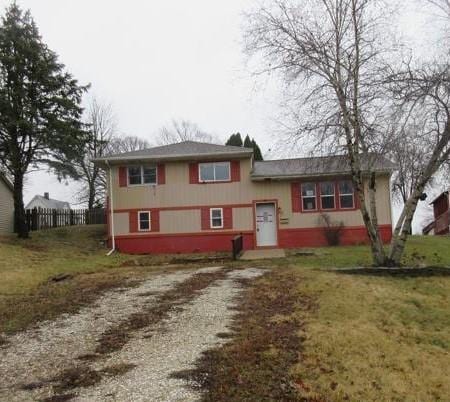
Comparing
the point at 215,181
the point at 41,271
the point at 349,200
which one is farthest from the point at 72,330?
the point at 349,200

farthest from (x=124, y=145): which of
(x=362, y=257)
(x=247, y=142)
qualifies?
(x=362, y=257)

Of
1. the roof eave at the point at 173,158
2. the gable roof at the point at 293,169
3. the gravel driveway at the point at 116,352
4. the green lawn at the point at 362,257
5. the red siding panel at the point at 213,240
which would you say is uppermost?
the roof eave at the point at 173,158

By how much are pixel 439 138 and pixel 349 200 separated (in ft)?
28.3

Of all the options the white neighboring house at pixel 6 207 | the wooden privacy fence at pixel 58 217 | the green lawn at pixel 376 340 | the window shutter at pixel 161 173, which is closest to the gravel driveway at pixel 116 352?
the green lawn at pixel 376 340

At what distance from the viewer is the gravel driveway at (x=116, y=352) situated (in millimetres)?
4785

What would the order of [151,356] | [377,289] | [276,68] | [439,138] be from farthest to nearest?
[276,68], [439,138], [377,289], [151,356]

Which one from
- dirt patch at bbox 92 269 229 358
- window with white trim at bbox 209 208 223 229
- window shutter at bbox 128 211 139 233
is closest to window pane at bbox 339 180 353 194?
window with white trim at bbox 209 208 223 229

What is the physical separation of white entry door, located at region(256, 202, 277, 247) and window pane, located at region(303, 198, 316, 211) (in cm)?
144

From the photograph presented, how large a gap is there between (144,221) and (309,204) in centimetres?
777

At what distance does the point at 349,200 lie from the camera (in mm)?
20891

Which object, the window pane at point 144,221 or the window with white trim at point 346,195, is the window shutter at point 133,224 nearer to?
the window pane at point 144,221

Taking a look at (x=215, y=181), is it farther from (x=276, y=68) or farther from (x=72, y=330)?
(x=72, y=330)

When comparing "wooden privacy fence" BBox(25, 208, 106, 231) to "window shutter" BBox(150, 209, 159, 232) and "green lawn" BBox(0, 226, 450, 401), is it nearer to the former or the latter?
"window shutter" BBox(150, 209, 159, 232)

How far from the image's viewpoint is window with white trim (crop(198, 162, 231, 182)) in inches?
838
